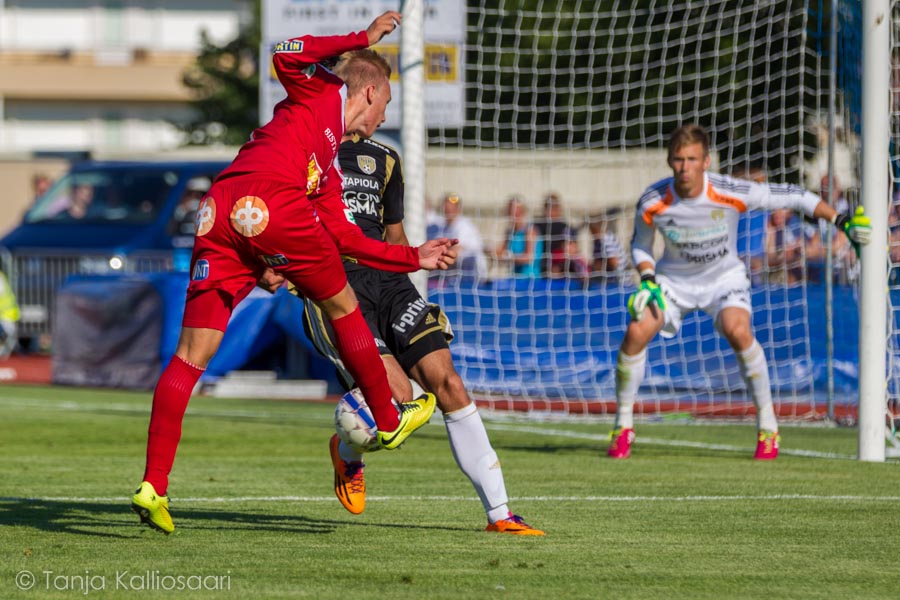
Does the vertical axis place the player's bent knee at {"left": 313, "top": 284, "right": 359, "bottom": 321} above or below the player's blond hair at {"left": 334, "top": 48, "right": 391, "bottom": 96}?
below

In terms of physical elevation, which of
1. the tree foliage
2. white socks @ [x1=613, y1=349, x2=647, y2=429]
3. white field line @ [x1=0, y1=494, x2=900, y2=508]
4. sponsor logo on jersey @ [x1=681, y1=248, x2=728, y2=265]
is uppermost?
the tree foliage

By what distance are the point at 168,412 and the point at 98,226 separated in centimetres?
1505

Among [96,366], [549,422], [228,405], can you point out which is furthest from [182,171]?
[549,422]

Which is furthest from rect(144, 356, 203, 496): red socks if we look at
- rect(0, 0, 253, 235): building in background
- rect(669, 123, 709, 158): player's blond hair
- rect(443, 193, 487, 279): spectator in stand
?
rect(0, 0, 253, 235): building in background

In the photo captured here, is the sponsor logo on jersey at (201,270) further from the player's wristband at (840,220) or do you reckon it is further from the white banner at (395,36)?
the white banner at (395,36)

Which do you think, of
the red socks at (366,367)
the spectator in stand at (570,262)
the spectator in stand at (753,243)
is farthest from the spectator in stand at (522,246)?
the red socks at (366,367)

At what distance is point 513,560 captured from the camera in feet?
19.3

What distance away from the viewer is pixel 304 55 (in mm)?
6230

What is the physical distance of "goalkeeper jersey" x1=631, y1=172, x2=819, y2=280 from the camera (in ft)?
34.2

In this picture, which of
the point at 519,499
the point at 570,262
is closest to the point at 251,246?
the point at 519,499

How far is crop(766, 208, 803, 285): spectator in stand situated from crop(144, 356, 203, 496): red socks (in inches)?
369

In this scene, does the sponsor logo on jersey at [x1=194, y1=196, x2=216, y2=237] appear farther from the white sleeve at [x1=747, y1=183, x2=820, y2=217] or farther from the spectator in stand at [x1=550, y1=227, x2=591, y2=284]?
the spectator in stand at [x1=550, y1=227, x2=591, y2=284]

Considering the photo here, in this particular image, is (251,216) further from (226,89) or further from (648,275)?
(226,89)

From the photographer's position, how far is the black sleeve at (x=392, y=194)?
7395 mm
